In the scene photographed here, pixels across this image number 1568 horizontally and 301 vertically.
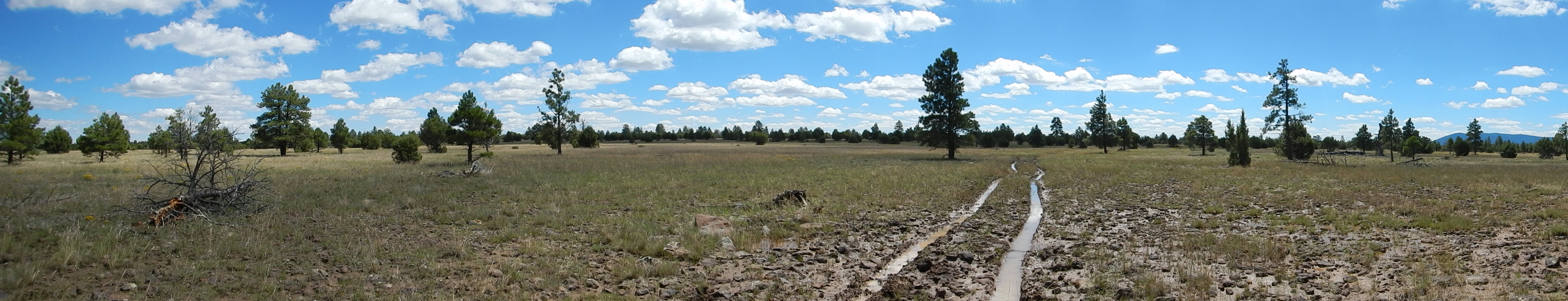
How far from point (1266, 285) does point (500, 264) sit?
958 centimetres

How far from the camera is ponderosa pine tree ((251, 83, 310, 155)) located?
57.4 m

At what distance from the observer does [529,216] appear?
557 inches

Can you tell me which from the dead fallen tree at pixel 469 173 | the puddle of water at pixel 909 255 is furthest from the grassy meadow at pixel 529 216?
the puddle of water at pixel 909 255

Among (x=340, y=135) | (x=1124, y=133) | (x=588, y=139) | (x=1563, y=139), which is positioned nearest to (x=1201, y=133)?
(x=1124, y=133)

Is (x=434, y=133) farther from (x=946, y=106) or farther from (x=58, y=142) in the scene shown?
(x=946, y=106)

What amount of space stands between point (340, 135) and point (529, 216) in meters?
65.3

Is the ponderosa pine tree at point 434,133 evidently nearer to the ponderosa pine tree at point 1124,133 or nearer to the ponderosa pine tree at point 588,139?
the ponderosa pine tree at point 588,139

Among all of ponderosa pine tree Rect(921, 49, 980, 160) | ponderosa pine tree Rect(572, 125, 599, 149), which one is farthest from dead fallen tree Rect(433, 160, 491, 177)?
ponderosa pine tree Rect(572, 125, 599, 149)

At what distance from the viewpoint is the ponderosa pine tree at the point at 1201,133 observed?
80.4 metres

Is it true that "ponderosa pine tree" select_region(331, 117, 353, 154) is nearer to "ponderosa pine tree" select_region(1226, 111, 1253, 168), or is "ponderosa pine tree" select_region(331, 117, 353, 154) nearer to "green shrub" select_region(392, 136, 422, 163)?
"green shrub" select_region(392, 136, 422, 163)

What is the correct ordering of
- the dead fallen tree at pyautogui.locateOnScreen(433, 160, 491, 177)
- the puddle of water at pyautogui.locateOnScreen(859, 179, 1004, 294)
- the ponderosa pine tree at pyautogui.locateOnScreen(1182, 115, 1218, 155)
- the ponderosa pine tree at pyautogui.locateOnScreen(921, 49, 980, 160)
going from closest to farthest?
the puddle of water at pyautogui.locateOnScreen(859, 179, 1004, 294)
the dead fallen tree at pyautogui.locateOnScreen(433, 160, 491, 177)
the ponderosa pine tree at pyautogui.locateOnScreen(921, 49, 980, 160)
the ponderosa pine tree at pyautogui.locateOnScreen(1182, 115, 1218, 155)

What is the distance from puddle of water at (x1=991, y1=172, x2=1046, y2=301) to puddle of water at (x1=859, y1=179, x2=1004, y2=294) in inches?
50.8

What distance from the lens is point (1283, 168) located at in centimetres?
3338

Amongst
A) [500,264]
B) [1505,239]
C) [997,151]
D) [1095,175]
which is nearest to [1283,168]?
[1095,175]
